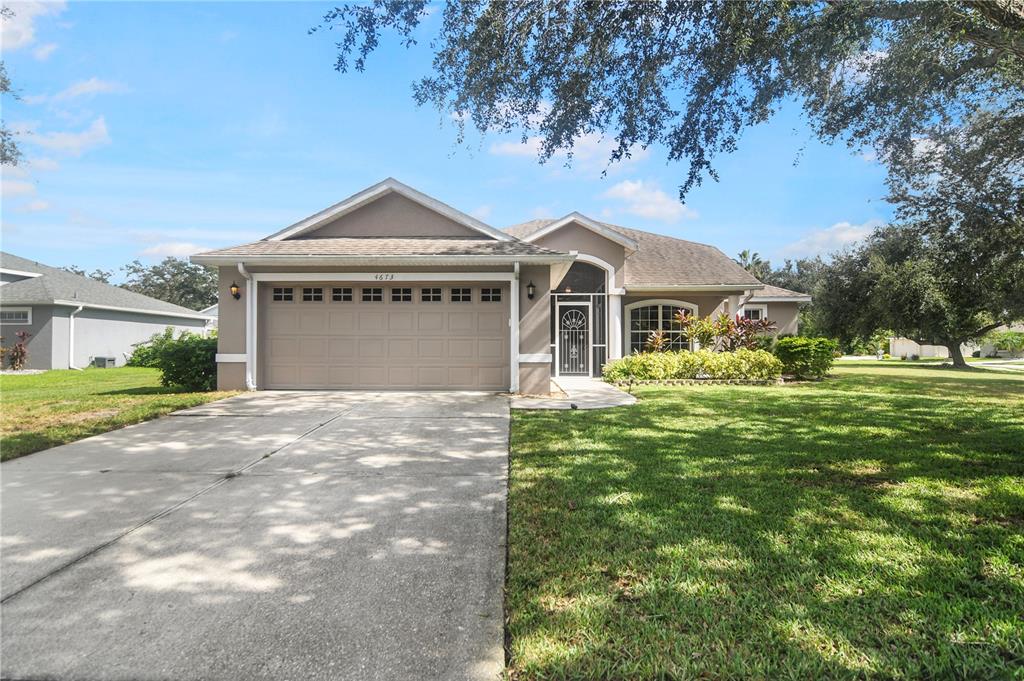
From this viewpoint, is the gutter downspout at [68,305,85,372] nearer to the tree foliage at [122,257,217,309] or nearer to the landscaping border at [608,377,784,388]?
the landscaping border at [608,377,784,388]

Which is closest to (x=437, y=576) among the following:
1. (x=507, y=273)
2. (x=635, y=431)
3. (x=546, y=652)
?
(x=546, y=652)

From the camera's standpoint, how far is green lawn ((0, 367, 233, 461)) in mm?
6379

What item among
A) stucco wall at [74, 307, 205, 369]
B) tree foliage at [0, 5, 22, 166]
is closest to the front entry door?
tree foliage at [0, 5, 22, 166]

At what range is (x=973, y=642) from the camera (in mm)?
2254

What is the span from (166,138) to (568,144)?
43.0 feet

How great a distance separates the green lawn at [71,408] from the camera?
638 cm

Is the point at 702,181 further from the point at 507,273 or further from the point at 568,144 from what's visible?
the point at 507,273

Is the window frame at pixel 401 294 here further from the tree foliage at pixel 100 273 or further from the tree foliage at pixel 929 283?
the tree foliage at pixel 100 273

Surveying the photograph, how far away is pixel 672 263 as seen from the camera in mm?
17984

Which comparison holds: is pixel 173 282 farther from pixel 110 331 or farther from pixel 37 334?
pixel 37 334

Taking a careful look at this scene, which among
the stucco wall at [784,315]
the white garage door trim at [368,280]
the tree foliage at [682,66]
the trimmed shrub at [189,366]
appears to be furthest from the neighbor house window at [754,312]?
the trimmed shrub at [189,366]

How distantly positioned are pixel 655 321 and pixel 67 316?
22.4 m

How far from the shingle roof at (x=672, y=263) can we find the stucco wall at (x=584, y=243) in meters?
0.72

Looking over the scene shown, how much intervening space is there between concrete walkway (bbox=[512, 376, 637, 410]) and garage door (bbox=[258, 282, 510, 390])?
145cm
